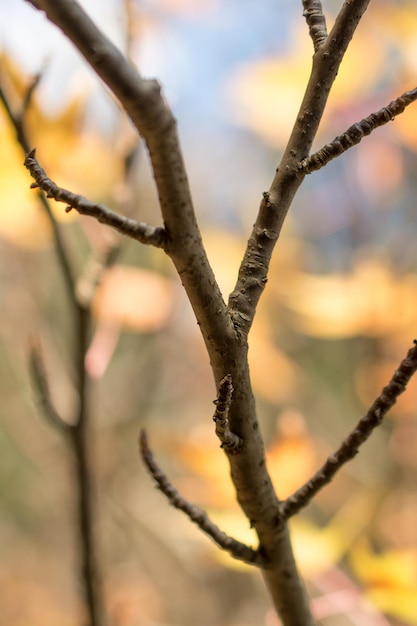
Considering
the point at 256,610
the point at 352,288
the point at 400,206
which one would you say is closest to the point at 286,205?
the point at 352,288

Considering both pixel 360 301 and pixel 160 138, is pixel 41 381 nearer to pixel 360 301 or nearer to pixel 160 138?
pixel 160 138

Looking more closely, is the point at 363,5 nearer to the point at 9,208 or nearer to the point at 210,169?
the point at 9,208

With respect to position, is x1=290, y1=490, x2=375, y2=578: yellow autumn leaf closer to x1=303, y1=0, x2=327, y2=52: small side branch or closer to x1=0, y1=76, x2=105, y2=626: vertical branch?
x1=0, y1=76, x2=105, y2=626: vertical branch

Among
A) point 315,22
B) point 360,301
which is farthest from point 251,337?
point 315,22

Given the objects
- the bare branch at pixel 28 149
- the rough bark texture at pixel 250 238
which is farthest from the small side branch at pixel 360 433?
the bare branch at pixel 28 149

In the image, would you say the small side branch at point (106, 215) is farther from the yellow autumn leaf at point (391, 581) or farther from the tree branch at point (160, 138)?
the yellow autumn leaf at point (391, 581)
